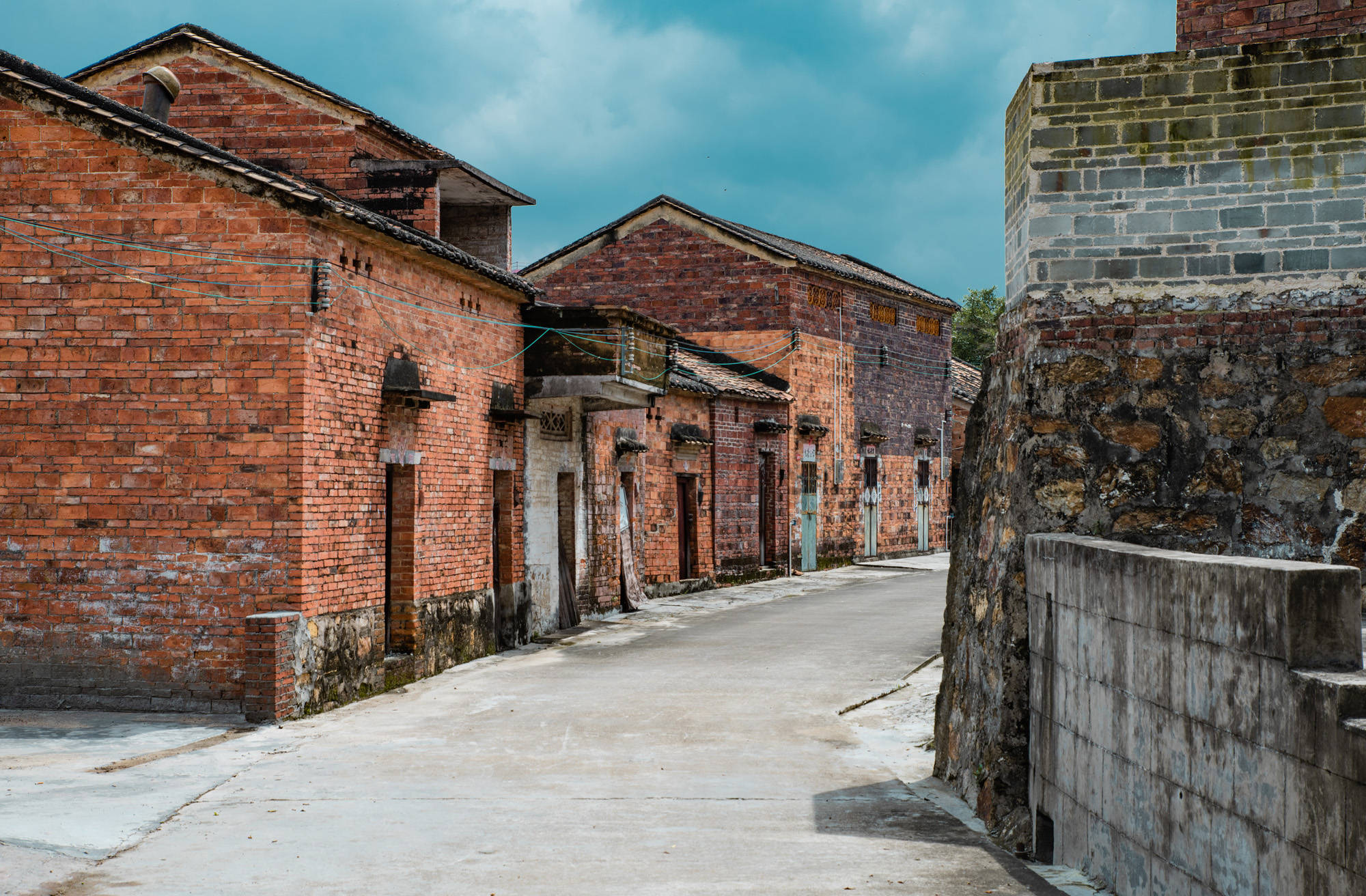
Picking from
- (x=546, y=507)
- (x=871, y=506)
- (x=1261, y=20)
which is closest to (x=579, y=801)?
(x=1261, y=20)

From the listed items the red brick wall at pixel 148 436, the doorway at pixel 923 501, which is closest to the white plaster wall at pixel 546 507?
the red brick wall at pixel 148 436

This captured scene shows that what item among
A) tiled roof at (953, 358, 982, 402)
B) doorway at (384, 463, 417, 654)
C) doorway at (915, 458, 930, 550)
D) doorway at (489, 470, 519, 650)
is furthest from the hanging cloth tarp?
tiled roof at (953, 358, 982, 402)

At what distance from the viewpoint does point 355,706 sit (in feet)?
38.1

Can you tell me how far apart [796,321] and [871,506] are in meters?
5.93

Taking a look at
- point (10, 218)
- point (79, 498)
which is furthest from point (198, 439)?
point (10, 218)

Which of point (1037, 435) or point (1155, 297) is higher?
point (1155, 297)

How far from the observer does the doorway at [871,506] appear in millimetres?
30906

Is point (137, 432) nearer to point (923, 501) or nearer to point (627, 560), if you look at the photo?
point (627, 560)

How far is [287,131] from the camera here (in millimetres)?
15094

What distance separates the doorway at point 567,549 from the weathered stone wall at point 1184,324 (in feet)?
36.3

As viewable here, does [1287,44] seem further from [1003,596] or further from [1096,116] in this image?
[1003,596]

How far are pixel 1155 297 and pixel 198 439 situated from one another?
7.88 m

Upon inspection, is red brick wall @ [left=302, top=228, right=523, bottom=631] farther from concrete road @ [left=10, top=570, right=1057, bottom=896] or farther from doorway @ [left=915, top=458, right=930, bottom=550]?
doorway @ [left=915, top=458, right=930, bottom=550]

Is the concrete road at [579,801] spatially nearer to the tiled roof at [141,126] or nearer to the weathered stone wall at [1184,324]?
the weathered stone wall at [1184,324]
